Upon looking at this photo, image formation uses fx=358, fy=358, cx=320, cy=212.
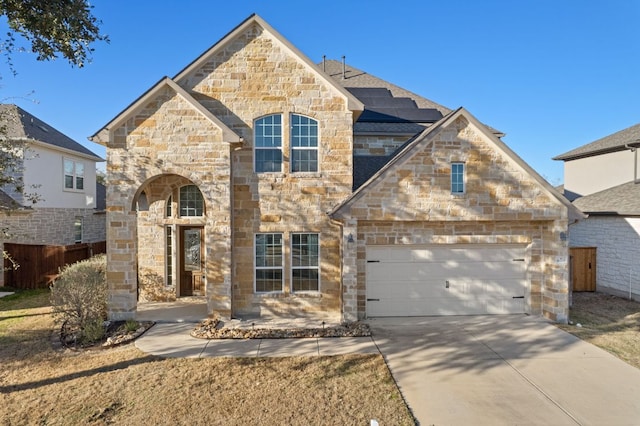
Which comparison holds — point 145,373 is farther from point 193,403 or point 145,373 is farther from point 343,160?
point 343,160

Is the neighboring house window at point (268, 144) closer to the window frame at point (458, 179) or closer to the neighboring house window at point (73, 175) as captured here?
the window frame at point (458, 179)

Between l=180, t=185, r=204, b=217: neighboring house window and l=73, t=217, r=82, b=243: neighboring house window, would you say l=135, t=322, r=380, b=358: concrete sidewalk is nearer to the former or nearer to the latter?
l=180, t=185, r=204, b=217: neighboring house window

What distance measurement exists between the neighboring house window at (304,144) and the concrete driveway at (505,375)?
516 centimetres

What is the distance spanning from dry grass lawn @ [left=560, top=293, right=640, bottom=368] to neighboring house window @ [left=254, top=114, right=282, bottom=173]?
31.2 feet

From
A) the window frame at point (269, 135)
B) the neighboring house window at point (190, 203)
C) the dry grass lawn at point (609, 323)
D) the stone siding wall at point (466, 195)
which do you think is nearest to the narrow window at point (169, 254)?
the neighboring house window at point (190, 203)

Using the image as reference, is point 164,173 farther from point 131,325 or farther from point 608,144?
point 608,144

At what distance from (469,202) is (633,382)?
5.16 metres

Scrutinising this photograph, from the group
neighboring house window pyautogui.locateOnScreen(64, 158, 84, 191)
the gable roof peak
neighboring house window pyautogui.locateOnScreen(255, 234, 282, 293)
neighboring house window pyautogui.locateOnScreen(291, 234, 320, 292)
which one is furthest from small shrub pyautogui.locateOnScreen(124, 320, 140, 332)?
neighboring house window pyautogui.locateOnScreen(64, 158, 84, 191)

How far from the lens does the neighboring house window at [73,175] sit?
18.8m

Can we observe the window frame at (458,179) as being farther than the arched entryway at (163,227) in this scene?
No

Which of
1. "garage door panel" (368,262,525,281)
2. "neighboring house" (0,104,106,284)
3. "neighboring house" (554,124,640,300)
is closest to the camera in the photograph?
"garage door panel" (368,262,525,281)

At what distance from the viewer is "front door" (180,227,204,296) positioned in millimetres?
13039

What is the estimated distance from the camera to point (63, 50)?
8.21 meters

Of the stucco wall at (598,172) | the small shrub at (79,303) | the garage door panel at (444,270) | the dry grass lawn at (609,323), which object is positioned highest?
the stucco wall at (598,172)
